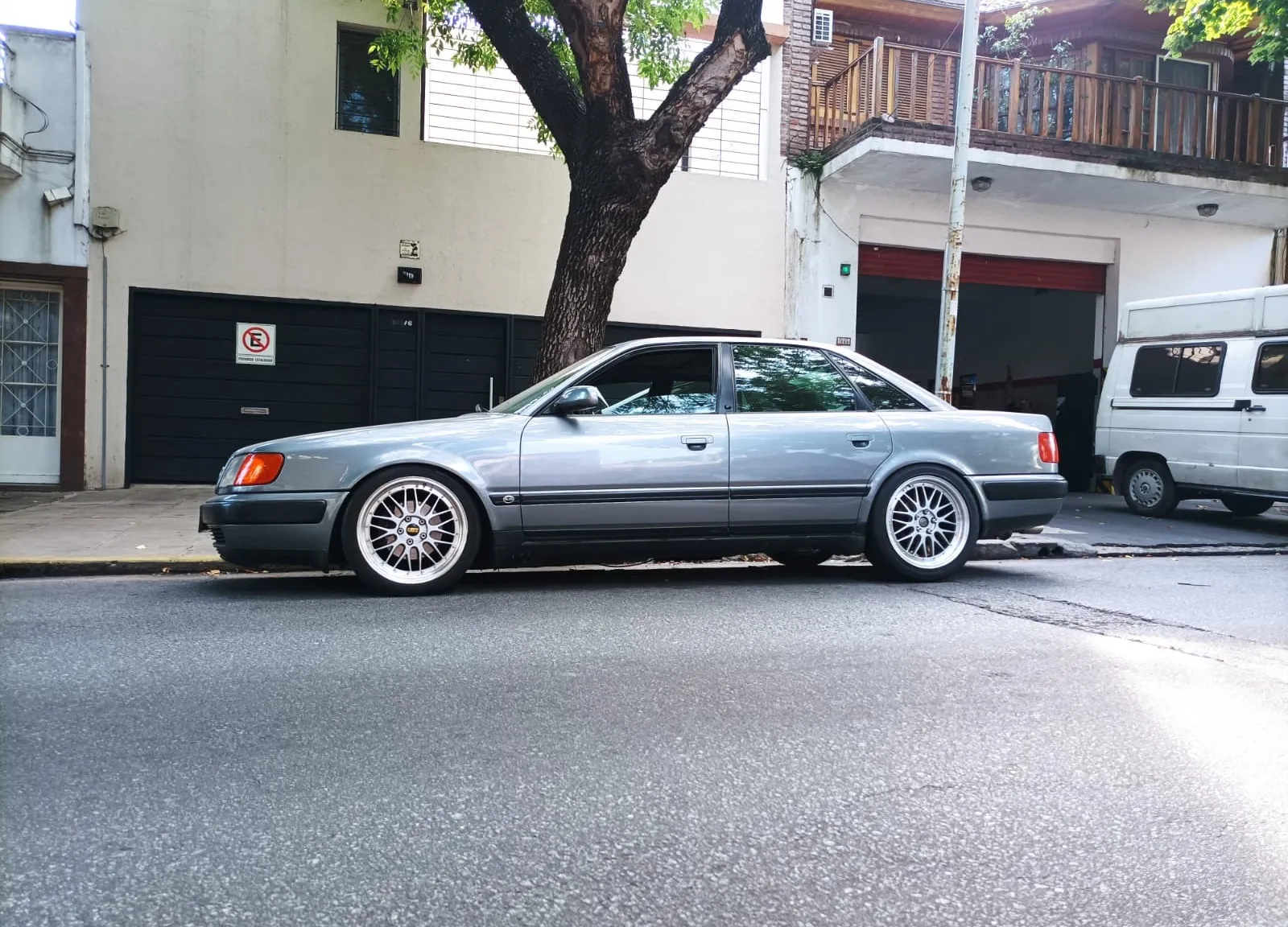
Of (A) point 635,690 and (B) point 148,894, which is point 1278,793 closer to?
(A) point 635,690

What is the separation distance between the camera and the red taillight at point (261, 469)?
17.4 feet

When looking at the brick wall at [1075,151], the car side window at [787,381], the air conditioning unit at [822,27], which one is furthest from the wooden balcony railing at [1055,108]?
the car side window at [787,381]

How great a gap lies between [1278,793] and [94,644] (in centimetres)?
442

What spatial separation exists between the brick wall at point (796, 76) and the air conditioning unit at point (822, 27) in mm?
999

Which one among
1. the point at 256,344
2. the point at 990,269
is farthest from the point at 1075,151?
the point at 256,344

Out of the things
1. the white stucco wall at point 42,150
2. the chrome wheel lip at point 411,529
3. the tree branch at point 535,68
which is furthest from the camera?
the white stucco wall at point 42,150

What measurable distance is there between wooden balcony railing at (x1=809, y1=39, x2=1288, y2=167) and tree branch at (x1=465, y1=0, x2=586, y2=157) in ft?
17.6

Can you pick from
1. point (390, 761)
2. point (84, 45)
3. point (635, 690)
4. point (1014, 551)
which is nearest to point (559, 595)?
point (635, 690)

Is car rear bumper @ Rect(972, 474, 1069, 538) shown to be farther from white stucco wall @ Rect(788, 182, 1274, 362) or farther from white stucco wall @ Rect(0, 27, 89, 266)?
white stucco wall @ Rect(0, 27, 89, 266)

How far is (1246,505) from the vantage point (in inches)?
449

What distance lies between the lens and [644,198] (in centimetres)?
856

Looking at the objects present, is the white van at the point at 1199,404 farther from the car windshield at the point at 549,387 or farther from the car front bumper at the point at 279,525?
the car front bumper at the point at 279,525

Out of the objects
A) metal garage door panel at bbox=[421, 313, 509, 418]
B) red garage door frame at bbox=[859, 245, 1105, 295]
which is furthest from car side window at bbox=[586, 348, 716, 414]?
red garage door frame at bbox=[859, 245, 1105, 295]

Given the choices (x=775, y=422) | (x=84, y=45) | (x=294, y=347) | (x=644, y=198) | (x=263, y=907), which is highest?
(x=84, y=45)
